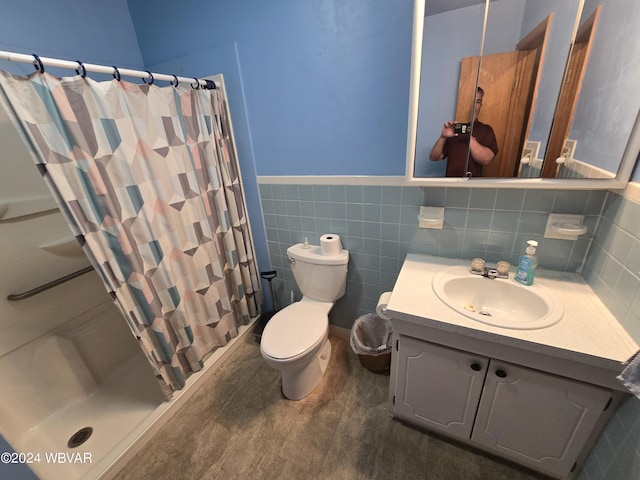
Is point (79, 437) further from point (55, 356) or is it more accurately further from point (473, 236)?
point (473, 236)

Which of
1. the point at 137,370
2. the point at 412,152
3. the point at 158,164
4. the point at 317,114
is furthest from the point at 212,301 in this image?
the point at 412,152

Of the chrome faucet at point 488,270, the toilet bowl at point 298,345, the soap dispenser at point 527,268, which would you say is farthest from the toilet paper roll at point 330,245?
the soap dispenser at point 527,268

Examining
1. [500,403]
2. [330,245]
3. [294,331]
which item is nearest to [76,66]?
[330,245]

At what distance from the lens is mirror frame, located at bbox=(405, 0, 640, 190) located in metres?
0.82

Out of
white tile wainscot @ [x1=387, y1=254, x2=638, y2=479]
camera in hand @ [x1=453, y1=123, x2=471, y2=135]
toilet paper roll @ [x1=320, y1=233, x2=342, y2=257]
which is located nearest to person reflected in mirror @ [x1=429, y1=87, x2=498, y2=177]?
camera in hand @ [x1=453, y1=123, x2=471, y2=135]

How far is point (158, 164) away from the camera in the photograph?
1.23m

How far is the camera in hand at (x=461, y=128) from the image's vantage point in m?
1.06

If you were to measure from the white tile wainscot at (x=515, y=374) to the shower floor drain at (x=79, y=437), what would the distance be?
1.62 meters

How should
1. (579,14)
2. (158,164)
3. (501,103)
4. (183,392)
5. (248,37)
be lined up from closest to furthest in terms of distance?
(579,14)
(501,103)
(158,164)
(248,37)
(183,392)

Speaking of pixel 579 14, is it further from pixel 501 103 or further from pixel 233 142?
pixel 233 142

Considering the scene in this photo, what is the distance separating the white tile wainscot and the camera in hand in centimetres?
65

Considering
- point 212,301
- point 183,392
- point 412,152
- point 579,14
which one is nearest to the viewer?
point 579,14

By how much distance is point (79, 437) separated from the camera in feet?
4.35

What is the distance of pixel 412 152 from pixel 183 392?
5.86ft
